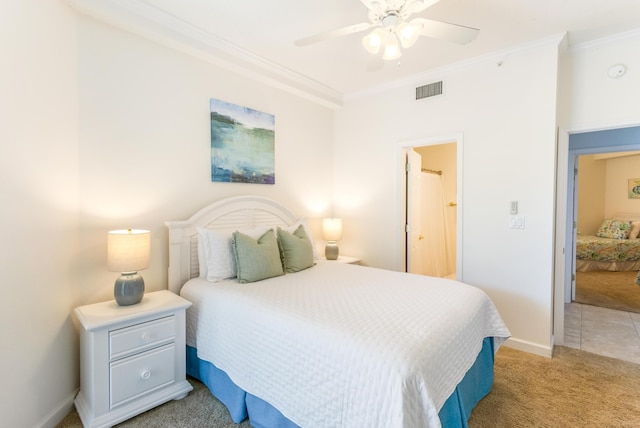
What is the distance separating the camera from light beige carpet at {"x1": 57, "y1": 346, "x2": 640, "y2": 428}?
1.84 metres

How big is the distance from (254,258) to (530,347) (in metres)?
2.59

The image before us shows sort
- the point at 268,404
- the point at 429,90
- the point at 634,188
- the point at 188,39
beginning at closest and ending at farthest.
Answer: the point at 268,404 < the point at 188,39 < the point at 429,90 < the point at 634,188

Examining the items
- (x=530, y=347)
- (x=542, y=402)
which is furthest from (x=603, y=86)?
(x=542, y=402)

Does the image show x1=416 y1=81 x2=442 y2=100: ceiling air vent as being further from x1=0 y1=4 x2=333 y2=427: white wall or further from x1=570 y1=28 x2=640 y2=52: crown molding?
x1=0 y1=4 x2=333 y2=427: white wall

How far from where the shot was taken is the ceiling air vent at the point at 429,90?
326 cm

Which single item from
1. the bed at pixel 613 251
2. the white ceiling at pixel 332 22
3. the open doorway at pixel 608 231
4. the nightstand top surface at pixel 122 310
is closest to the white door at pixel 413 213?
the white ceiling at pixel 332 22

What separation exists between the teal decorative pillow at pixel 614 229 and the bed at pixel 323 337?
636 cm

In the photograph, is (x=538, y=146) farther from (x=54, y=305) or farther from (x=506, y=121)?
(x=54, y=305)

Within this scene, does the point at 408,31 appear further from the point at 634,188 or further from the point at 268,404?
the point at 634,188

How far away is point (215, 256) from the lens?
2.46 metres

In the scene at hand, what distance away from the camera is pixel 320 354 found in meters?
1.43

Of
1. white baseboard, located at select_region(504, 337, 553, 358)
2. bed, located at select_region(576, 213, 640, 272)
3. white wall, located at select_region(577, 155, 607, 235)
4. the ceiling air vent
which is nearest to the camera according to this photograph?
white baseboard, located at select_region(504, 337, 553, 358)

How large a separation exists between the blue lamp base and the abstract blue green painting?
1169mm

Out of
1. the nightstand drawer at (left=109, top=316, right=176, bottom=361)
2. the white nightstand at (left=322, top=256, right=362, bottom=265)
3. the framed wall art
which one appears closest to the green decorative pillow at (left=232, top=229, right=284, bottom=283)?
the nightstand drawer at (left=109, top=316, right=176, bottom=361)
